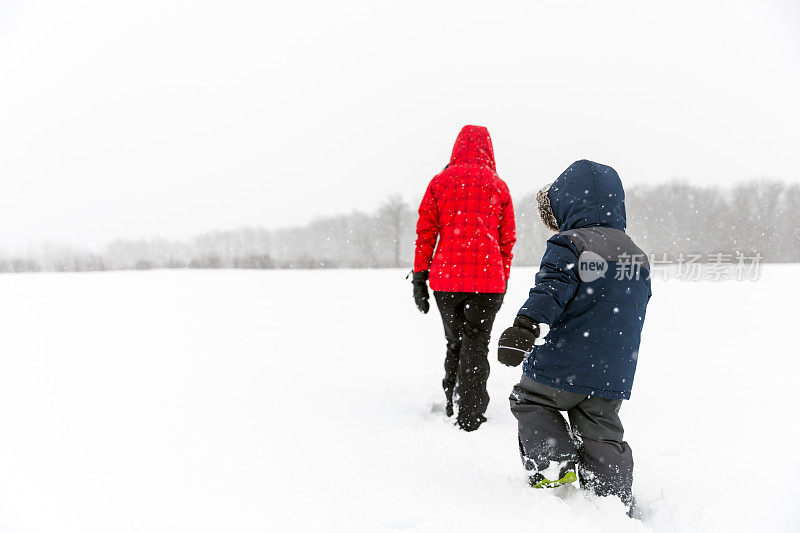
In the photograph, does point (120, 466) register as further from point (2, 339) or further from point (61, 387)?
point (2, 339)

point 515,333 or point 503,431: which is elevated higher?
point 515,333

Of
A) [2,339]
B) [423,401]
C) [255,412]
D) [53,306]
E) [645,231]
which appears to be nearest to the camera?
[255,412]

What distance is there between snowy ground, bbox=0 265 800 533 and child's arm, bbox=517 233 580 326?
0.90 metres

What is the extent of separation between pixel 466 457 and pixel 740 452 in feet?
5.82

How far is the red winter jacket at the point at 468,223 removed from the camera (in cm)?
342

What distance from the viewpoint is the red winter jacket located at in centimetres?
342

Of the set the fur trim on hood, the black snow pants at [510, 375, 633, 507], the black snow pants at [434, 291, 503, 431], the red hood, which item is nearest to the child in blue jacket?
the black snow pants at [510, 375, 633, 507]

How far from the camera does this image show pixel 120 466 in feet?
8.93

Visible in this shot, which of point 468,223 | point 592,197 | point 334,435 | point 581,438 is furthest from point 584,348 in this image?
point 334,435

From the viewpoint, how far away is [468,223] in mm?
3477

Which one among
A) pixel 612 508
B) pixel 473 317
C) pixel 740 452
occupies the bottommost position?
pixel 740 452

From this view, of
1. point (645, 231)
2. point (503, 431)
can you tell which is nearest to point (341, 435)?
point (503, 431)

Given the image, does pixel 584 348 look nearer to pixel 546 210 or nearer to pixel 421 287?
pixel 546 210

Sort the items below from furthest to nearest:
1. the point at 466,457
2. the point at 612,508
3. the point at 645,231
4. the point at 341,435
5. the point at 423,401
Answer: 1. the point at 645,231
2. the point at 423,401
3. the point at 341,435
4. the point at 466,457
5. the point at 612,508
